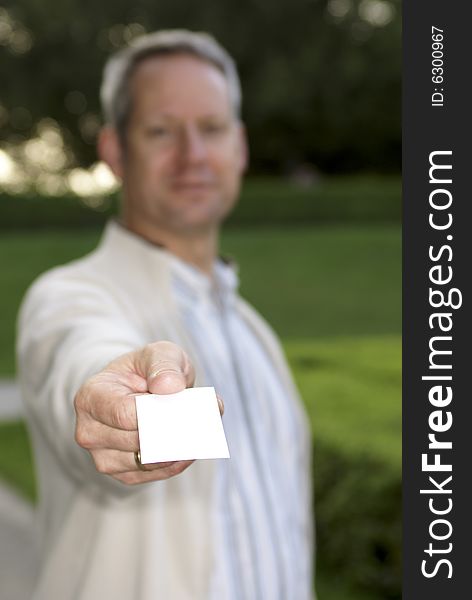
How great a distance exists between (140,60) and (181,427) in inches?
64.1

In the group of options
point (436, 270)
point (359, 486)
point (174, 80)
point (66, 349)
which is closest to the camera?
→ point (436, 270)

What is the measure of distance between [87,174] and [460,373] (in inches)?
1384

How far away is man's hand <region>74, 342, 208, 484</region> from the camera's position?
144 centimetres

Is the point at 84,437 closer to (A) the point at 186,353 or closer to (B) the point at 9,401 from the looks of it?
(A) the point at 186,353

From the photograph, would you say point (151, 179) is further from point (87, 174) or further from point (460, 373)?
point (87, 174)

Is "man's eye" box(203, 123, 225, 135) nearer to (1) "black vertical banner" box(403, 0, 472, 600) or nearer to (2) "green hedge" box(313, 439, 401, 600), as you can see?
(1) "black vertical banner" box(403, 0, 472, 600)

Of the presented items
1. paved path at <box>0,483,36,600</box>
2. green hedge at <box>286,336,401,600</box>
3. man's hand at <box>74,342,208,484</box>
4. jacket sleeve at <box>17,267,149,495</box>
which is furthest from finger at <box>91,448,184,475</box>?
paved path at <box>0,483,36,600</box>

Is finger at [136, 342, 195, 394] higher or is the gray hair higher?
the gray hair

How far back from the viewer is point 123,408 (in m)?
1.42

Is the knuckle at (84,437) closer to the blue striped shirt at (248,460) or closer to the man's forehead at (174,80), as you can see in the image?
the blue striped shirt at (248,460)

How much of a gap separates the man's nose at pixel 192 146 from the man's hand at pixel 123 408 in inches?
47.3

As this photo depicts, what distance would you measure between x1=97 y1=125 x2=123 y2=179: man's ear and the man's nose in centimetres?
20

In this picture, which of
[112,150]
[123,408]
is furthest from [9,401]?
[123,408]

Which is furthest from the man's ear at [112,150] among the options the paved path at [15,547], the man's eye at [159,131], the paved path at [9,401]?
the paved path at [9,401]
